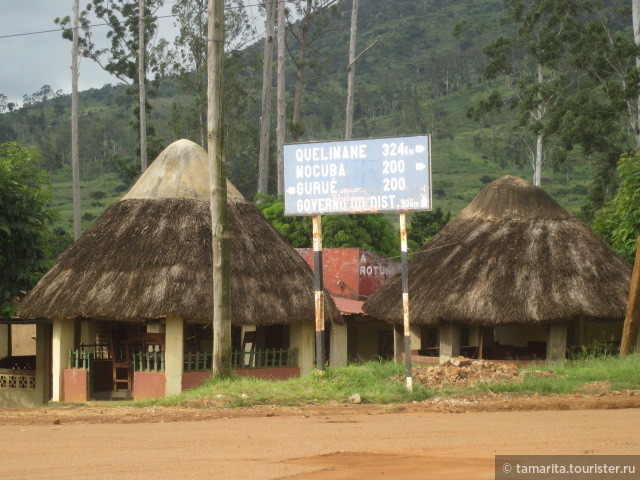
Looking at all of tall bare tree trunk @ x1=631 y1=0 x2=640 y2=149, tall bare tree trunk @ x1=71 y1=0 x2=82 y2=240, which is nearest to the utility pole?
tall bare tree trunk @ x1=631 y1=0 x2=640 y2=149

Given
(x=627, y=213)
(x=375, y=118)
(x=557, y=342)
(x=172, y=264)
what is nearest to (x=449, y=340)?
(x=557, y=342)

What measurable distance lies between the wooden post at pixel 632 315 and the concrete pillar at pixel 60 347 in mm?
10649

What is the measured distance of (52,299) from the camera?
61.0 feet

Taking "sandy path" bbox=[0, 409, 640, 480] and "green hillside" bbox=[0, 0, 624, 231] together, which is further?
"green hillside" bbox=[0, 0, 624, 231]

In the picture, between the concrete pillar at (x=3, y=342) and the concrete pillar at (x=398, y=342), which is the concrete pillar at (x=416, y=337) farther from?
the concrete pillar at (x=3, y=342)

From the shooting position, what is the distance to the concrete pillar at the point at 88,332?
1983 cm

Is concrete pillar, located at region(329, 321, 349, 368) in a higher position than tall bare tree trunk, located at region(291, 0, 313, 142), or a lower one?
lower

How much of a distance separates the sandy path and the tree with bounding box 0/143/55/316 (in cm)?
963

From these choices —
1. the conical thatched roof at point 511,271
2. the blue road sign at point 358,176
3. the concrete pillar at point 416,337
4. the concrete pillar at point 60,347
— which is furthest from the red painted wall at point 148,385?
the concrete pillar at point 416,337

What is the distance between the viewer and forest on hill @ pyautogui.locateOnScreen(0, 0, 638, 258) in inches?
1308

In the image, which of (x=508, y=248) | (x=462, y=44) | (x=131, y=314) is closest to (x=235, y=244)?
(x=131, y=314)

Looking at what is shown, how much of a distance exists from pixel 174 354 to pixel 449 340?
6.21 m

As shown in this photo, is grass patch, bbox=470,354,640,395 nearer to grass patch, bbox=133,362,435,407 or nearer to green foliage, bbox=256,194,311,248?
grass patch, bbox=133,362,435,407

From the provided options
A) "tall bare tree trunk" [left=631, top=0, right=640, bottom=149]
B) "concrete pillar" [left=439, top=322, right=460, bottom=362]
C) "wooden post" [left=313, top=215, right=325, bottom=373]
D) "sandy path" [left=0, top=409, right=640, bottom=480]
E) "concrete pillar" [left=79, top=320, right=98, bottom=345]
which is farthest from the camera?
"tall bare tree trunk" [left=631, top=0, right=640, bottom=149]
